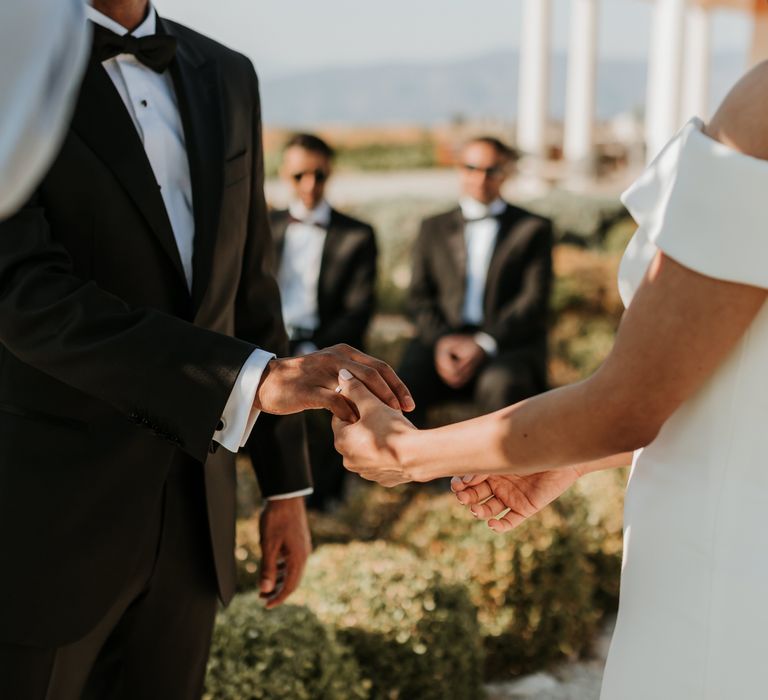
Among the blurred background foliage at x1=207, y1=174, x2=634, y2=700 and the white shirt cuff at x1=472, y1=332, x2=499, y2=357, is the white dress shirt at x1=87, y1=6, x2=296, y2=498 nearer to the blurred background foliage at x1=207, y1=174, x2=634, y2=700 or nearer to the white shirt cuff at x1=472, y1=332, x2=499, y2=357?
the blurred background foliage at x1=207, y1=174, x2=634, y2=700

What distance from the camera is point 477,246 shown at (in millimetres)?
7582

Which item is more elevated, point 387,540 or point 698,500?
point 698,500

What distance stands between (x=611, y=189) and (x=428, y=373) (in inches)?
768

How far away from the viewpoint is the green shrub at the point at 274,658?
323 cm

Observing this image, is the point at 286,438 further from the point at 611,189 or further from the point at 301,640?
the point at 611,189

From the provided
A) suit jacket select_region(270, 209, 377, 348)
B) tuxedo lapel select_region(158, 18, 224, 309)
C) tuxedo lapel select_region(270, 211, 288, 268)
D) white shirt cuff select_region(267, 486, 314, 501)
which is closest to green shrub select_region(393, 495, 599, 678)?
white shirt cuff select_region(267, 486, 314, 501)

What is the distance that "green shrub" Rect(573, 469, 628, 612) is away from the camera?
5.36 metres

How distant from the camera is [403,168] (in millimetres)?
34719

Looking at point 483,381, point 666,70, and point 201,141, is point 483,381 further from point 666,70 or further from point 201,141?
point 666,70

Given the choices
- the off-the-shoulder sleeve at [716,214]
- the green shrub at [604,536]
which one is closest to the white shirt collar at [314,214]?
the green shrub at [604,536]

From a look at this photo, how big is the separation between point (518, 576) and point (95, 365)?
2.86m

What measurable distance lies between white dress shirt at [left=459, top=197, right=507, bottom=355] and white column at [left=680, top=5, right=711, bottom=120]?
26.6 m

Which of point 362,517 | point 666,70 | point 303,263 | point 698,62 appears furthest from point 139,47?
point 698,62

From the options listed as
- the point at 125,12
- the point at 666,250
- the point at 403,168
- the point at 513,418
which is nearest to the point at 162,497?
the point at 513,418
